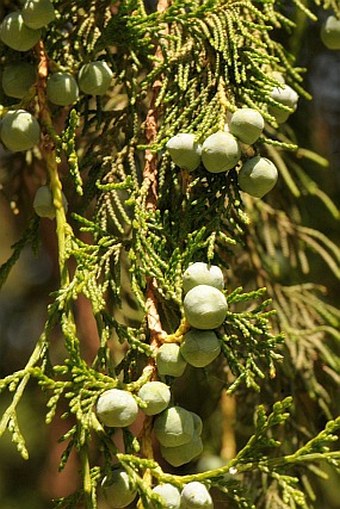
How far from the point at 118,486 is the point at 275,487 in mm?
603

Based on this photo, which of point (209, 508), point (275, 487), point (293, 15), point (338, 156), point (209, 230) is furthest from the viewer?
point (338, 156)

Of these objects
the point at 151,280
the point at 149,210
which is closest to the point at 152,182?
the point at 149,210

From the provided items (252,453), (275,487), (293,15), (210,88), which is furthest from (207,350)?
(293,15)

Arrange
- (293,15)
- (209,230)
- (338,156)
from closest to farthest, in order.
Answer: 1. (209,230)
2. (293,15)
3. (338,156)

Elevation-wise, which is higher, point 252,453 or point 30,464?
point 252,453

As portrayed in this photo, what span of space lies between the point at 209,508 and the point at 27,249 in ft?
5.71

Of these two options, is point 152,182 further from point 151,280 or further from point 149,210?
point 151,280

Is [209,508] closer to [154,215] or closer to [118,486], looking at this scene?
[118,486]

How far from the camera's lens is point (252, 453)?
0.98 metres

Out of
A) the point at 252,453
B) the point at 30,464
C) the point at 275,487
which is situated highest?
the point at 252,453

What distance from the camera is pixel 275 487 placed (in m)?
1.45

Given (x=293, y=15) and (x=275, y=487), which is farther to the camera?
(x=293, y=15)

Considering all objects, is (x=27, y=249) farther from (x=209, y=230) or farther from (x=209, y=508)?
(x=209, y=508)

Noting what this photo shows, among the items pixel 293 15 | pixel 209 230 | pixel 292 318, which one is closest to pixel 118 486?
pixel 209 230
